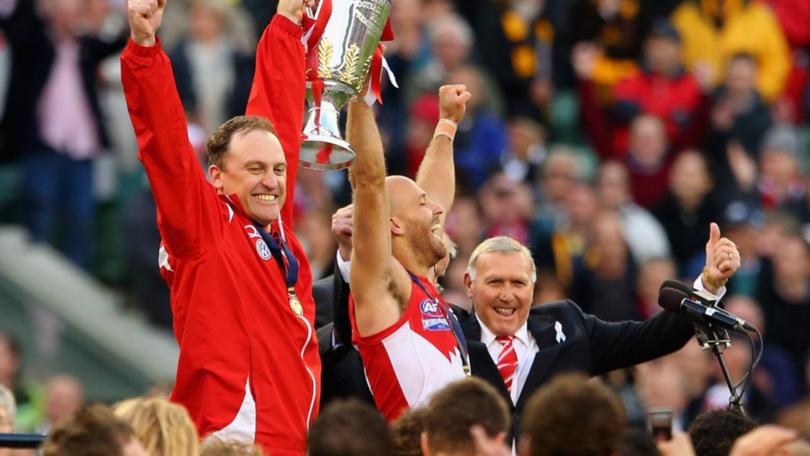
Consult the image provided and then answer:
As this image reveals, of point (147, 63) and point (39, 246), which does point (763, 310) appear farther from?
point (147, 63)

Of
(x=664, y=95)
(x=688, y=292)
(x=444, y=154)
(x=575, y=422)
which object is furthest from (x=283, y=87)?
(x=664, y=95)

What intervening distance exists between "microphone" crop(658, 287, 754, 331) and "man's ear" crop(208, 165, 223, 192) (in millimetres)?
1712

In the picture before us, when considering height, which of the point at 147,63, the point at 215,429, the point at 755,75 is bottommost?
the point at 215,429

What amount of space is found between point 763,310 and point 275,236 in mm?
6971

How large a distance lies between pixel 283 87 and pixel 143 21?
103 centimetres

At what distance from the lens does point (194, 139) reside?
1286 centimetres

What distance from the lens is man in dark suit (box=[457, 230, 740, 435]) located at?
7773mm

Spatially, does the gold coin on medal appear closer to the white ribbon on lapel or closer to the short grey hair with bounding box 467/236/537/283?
the short grey hair with bounding box 467/236/537/283

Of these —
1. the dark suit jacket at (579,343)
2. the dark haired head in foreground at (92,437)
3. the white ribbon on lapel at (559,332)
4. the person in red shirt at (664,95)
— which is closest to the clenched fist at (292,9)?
the dark suit jacket at (579,343)

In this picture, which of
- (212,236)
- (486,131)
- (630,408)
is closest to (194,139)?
(486,131)

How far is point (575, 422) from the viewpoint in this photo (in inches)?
196

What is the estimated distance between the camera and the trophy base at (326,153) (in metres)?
7.12

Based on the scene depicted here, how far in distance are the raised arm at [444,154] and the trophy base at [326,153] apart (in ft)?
4.14

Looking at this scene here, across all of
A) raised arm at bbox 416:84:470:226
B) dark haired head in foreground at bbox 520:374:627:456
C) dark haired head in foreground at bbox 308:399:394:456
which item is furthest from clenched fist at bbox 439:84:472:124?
dark haired head in foreground at bbox 520:374:627:456
